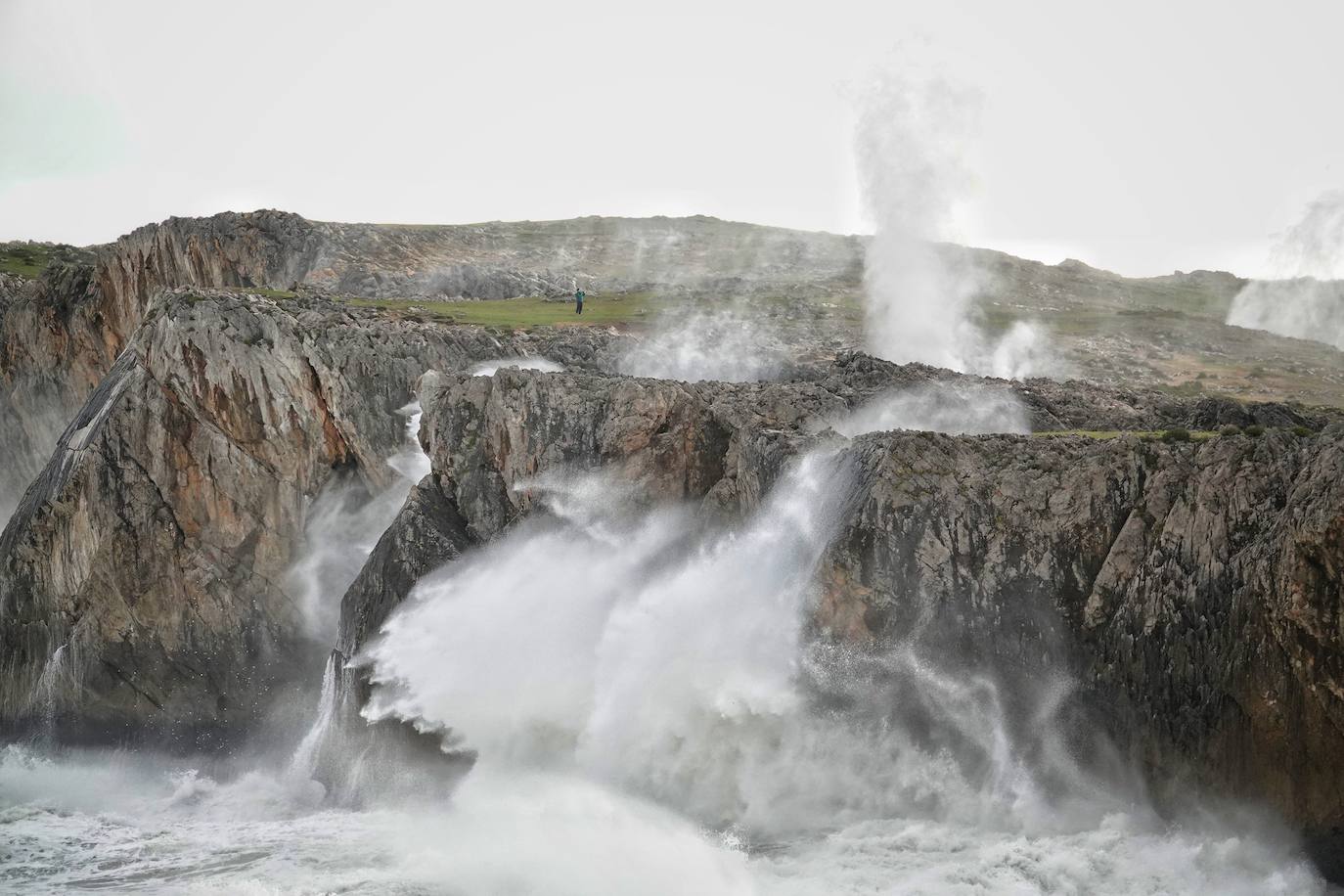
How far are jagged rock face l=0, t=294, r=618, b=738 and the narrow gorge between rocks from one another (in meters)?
0.12

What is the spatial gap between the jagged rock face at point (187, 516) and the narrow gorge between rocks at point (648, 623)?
0.39ft

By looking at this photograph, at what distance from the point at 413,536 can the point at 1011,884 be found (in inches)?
703

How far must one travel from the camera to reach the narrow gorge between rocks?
66.8 feet

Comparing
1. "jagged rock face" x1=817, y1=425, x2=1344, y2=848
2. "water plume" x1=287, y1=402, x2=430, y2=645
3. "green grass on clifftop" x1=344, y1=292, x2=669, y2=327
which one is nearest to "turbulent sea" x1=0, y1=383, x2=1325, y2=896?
"jagged rock face" x1=817, y1=425, x2=1344, y2=848

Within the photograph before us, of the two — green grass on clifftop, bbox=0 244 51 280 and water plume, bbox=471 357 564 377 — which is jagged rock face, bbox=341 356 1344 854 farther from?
green grass on clifftop, bbox=0 244 51 280

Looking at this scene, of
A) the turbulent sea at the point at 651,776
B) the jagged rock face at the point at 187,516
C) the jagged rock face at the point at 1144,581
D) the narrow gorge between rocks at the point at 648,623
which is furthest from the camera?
the jagged rock face at the point at 187,516

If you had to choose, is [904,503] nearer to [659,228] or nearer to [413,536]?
[413,536]

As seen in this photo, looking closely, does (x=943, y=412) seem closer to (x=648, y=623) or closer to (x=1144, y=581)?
(x=648, y=623)

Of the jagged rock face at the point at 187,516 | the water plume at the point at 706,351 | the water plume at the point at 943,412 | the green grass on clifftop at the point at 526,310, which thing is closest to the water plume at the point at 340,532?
the jagged rock face at the point at 187,516

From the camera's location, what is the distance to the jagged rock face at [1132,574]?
18.5 metres

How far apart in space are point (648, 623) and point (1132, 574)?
1121cm

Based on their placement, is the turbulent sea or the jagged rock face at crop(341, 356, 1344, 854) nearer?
the jagged rock face at crop(341, 356, 1344, 854)

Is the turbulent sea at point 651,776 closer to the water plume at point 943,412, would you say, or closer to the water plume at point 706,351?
the water plume at point 943,412

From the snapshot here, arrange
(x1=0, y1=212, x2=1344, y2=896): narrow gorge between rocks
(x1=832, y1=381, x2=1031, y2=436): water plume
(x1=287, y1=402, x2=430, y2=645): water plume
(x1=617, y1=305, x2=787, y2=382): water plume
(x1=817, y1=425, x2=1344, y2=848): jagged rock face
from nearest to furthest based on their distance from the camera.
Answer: (x1=817, y1=425, x2=1344, y2=848): jagged rock face
(x1=0, y1=212, x2=1344, y2=896): narrow gorge between rocks
(x1=832, y1=381, x2=1031, y2=436): water plume
(x1=287, y1=402, x2=430, y2=645): water plume
(x1=617, y1=305, x2=787, y2=382): water plume
